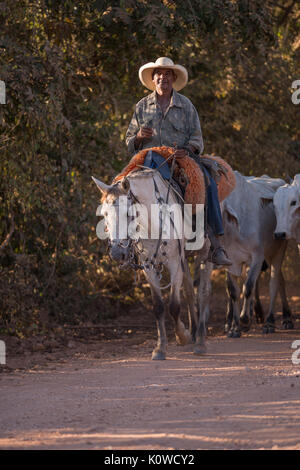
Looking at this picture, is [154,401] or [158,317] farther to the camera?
[158,317]

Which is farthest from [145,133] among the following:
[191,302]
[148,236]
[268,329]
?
[268,329]

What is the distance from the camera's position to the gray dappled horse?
6934 mm

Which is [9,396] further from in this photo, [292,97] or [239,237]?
[292,97]

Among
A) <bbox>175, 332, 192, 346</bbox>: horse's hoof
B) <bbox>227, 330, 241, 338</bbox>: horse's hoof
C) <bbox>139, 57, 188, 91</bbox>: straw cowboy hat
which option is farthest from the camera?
<bbox>227, 330, 241, 338</bbox>: horse's hoof

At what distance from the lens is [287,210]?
1000 centimetres

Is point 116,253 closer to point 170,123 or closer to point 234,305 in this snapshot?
point 170,123

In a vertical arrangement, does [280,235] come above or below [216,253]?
above

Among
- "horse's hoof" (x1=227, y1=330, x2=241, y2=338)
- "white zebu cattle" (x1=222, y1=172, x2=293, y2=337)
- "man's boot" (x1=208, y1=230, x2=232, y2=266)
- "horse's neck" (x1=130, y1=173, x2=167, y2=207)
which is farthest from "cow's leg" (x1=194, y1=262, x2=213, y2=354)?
"white zebu cattle" (x1=222, y1=172, x2=293, y2=337)

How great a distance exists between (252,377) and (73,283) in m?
4.84

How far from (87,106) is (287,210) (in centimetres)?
293

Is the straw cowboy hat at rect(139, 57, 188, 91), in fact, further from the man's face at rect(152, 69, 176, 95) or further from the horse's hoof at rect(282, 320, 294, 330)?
the horse's hoof at rect(282, 320, 294, 330)

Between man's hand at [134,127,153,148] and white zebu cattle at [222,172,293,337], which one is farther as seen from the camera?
white zebu cattle at [222,172,293,337]

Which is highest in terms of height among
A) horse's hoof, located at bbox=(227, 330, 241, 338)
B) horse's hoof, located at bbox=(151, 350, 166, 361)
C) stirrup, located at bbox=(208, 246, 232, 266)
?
stirrup, located at bbox=(208, 246, 232, 266)

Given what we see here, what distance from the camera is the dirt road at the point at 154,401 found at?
15.4 feet
